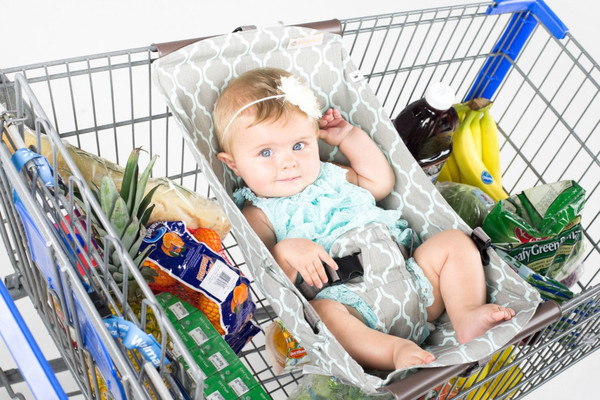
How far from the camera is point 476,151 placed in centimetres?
188

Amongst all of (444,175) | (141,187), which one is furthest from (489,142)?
(141,187)

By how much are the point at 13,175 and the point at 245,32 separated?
676 mm

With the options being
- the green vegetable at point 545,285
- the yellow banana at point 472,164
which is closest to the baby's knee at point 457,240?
the green vegetable at point 545,285

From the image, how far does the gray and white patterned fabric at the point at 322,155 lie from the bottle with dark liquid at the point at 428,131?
0.61 ft

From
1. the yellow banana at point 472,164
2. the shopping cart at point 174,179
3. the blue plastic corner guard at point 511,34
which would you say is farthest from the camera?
the yellow banana at point 472,164

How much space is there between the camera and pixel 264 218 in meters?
1.49

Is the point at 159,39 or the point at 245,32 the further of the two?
the point at 159,39

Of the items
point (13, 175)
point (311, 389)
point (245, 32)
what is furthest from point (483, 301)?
point (13, 175)

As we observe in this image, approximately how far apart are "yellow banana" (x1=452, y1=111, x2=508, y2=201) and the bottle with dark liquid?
0.08 m

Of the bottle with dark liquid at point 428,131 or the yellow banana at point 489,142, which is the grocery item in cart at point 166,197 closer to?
the bottle with dark liquid at point 428,131

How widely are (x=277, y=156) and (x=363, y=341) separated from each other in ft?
1.38

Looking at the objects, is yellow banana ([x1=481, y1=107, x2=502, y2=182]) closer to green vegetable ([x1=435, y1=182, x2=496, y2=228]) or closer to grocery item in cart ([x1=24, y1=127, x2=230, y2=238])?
green vegetable ([x1=435, y1=182, x2=496, y2=228])

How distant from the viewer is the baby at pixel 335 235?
1.36m

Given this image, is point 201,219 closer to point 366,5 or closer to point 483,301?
point 483,301
